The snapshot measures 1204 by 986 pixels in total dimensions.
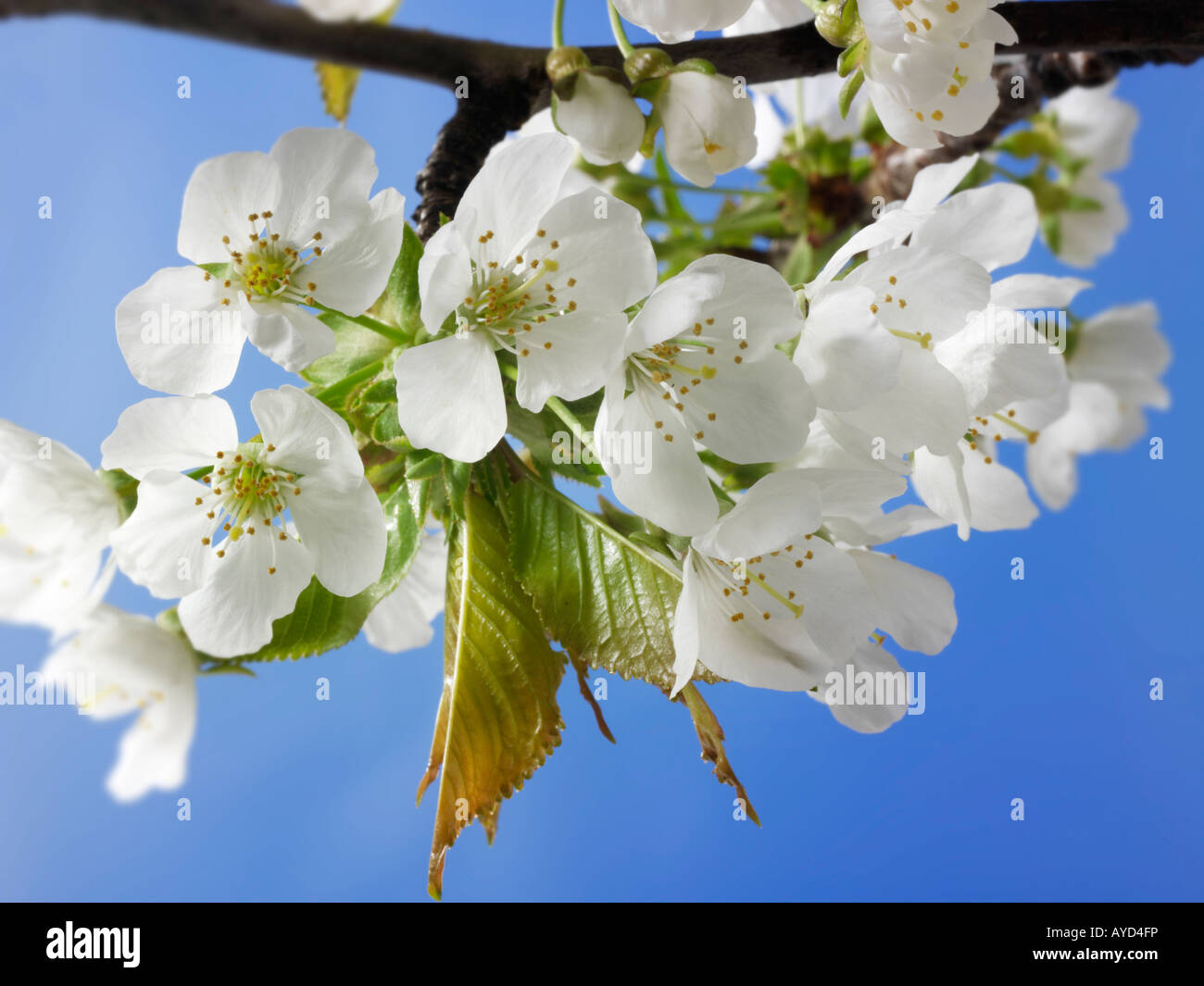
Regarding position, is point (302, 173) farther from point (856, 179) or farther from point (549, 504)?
point (856, 179)

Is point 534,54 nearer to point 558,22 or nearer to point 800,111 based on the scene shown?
point 558,22

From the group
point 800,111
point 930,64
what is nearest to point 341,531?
point 930,64

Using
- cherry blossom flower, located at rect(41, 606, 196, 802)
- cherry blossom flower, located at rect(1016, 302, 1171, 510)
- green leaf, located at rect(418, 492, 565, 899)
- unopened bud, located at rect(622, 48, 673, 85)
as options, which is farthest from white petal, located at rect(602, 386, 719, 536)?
cherry blossom flower, located at rect(1016, 302, 1171, 510)

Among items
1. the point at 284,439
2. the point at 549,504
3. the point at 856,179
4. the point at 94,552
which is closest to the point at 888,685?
the point at 549,504

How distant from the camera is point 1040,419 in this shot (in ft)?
2.37

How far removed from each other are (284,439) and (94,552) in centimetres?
18

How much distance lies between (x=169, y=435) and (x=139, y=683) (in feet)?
1.00

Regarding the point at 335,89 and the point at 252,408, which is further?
the point at 335,89

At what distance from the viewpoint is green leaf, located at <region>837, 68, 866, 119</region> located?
55cm

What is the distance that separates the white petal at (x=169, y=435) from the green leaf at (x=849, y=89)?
36 centimetres

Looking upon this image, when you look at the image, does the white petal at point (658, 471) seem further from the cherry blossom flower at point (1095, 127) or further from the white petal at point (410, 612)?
the cherry blossom flower at point (1095, 127)

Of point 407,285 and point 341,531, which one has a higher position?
point 407,285

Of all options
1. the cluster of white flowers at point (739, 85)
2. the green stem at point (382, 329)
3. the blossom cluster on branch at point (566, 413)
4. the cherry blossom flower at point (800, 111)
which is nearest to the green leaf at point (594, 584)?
the blossom cluster on branch at point (566, 413)

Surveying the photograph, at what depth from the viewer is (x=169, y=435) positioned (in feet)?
1.62
